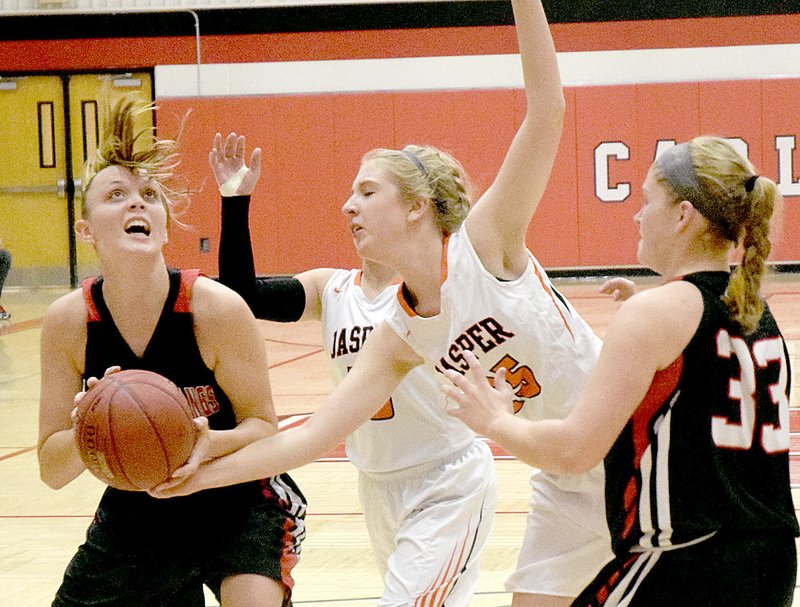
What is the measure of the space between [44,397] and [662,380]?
1.75m

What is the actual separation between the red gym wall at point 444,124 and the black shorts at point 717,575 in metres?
12.9

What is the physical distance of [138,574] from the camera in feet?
10.5

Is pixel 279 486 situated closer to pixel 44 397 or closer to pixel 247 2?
pixel 44 397

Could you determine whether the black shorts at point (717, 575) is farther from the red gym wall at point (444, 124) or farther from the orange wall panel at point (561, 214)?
the orange wall panel at point (561, 214)

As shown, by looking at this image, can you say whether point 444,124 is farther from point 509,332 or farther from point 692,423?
point 692,423

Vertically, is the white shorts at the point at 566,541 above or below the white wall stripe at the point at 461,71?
below

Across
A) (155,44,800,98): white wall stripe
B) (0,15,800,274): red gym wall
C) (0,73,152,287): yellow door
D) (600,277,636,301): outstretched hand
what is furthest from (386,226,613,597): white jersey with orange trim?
(0,73,152,287): yellow door

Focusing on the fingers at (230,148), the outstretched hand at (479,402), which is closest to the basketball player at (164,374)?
the fingers at (230,148)

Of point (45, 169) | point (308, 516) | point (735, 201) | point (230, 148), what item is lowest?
point (308, 516)

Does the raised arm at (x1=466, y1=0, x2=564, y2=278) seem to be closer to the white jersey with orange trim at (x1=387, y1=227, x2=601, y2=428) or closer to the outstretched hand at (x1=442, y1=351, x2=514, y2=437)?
the white jersey with orange trim at (x1=387, y1=227, x2=601, y2=428)

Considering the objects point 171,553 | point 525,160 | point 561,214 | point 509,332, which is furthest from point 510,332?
point 561,214

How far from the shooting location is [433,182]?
10.8ft

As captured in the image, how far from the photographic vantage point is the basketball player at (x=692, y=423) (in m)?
2.24

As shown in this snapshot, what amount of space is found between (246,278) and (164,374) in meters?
0.67
